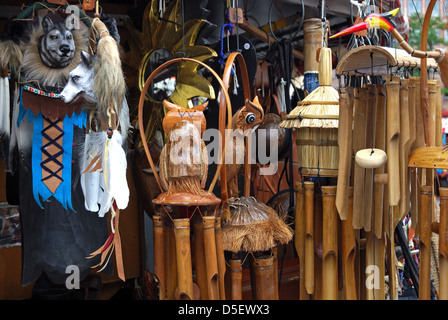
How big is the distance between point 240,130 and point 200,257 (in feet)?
2.02

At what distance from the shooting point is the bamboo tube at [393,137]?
1.95 metres

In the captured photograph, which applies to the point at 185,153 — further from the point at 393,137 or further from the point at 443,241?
the point at 443,241

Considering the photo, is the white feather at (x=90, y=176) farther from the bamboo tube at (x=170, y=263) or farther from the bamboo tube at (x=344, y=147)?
the bamboo tube at (x=344, y=147)

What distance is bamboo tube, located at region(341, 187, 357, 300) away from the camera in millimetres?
2137

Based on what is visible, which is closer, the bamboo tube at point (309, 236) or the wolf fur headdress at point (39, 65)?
the wolf fur headdress at point (39, 65)

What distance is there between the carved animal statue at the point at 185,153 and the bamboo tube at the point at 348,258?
687 mm

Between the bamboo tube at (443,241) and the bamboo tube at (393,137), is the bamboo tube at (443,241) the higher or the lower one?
the lower one

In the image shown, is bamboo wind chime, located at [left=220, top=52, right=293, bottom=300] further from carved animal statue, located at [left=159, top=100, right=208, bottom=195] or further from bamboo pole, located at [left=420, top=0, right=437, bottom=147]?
bamboo pole, located at [left=420, top=0, right=437, bottom=147]

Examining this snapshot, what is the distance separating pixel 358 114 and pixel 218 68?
34.8 inches

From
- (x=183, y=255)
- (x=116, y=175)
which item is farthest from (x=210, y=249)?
(x=116, y=175)

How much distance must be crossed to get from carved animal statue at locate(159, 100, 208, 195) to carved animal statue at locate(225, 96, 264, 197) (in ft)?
0.65

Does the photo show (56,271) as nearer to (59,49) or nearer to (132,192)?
(59,49)

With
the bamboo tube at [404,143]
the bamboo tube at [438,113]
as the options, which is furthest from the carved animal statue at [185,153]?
the bamboo tube at [438,113]

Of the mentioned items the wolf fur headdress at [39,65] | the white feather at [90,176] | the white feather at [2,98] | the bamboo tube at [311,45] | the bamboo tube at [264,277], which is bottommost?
the bamboo tube at [264,277]
